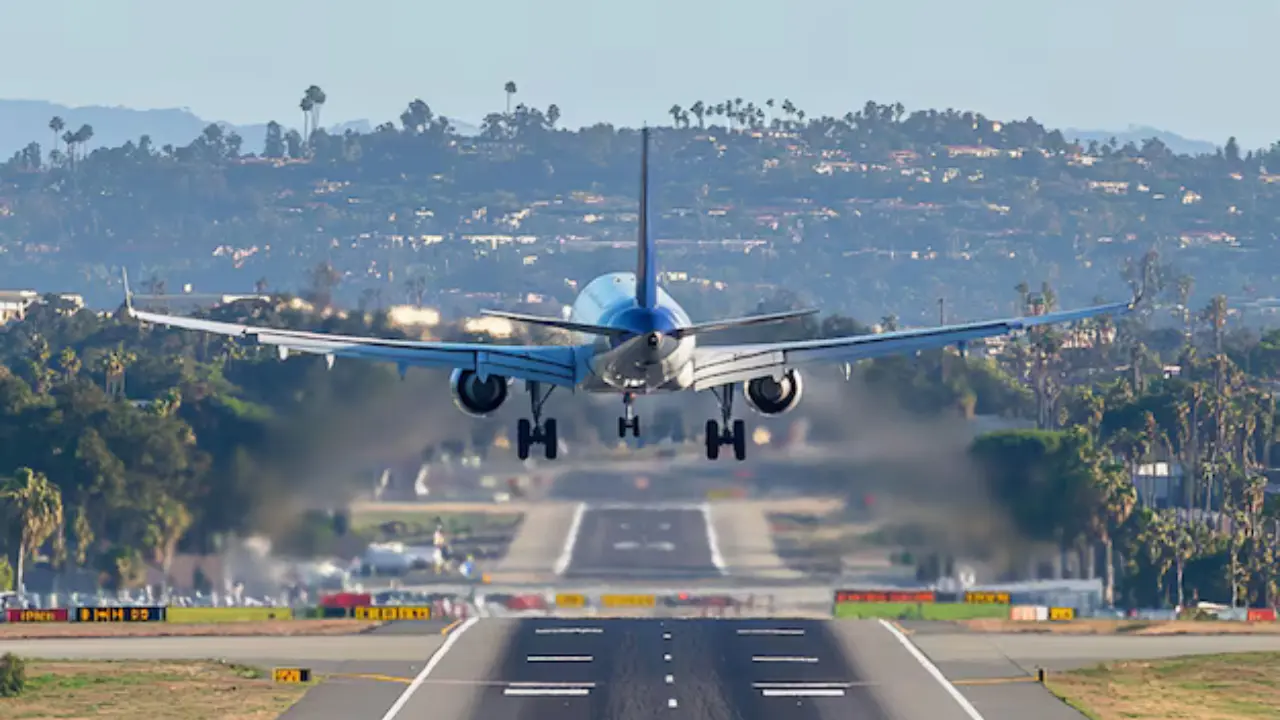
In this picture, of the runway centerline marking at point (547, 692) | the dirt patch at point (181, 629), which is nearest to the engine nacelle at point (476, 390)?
the runway centerline marking at point (547, 692)

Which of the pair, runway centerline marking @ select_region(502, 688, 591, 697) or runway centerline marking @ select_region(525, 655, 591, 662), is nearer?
runway centerline marking @ select_region(502, 688, 591, 697)

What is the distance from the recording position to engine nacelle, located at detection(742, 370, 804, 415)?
357 feet

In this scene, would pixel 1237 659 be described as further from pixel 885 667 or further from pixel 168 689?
pixel 168 689

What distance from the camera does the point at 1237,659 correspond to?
164125 millimetres

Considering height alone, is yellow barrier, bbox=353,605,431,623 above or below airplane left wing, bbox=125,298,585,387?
below

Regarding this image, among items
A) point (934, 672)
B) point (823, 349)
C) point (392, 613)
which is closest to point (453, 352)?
point (823, 349)

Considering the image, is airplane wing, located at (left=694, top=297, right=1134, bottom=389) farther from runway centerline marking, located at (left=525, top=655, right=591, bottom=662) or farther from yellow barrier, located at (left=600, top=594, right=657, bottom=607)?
yellow barrier, located at (left=600, top=594, right=657, bottom=607)

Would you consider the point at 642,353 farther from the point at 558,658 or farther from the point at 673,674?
the point at 558,658

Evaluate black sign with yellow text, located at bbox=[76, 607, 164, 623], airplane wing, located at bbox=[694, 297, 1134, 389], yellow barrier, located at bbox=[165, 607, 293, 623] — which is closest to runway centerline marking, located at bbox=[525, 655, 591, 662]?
yellow barrier, located at bbox=[165, 607, 293, 623]

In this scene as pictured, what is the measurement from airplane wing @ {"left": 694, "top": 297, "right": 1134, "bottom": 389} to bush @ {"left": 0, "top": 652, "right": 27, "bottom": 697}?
189 feet

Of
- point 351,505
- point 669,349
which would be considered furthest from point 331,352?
point 351,505

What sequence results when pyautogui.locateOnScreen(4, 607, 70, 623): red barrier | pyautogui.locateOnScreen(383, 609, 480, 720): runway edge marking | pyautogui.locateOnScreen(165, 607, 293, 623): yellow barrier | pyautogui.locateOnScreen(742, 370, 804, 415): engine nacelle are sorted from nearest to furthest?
pyautogui.locateOnScreen(742, 370, 804, 415): engine nacelle, pyautogui.locateOnScreen(383, 609, 480, 720): runway edge marking, pyautogui.locateOnScreen(165, 607, 293, 623): yellow barrier, pyautogui.locateOnScreen(4, 607, 70, 623): red barrier

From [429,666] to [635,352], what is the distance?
224 feet

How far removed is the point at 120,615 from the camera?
607 ft
